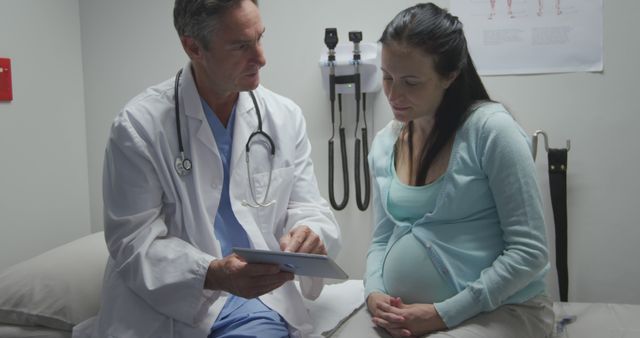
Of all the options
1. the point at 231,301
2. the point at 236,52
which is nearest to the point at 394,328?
the point at 231,301

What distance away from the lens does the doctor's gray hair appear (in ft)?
4.60

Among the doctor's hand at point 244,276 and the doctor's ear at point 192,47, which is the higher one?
the doctor's ear at point 192,47

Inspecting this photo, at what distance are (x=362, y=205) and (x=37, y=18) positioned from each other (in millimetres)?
1387

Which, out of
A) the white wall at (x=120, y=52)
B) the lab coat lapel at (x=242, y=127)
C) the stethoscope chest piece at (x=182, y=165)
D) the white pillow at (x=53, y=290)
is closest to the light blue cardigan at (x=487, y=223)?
the lab coat lapel at (x=242, y=127)

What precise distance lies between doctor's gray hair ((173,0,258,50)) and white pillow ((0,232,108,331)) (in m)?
0.80

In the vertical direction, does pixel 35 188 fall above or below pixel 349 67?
below

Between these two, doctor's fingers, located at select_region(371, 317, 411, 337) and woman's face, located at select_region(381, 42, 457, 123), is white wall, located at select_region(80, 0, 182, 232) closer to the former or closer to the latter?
woman's face, located at select_region(381, 42, 457, 123)

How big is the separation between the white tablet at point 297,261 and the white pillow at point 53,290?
681 millimetres

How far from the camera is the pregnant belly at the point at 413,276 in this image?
138 cm

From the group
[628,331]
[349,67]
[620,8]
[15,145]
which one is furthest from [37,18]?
[628,331]

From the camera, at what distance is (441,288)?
4.52 feet

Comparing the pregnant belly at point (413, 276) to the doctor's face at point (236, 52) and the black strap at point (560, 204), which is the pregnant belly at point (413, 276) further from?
the black strap at point (560, 204)

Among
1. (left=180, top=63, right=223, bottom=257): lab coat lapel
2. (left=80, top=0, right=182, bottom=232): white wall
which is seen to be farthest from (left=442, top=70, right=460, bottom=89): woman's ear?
(left=80, top=0, right=182, bottom=232): white wall

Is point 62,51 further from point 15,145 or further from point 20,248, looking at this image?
point 20,248
